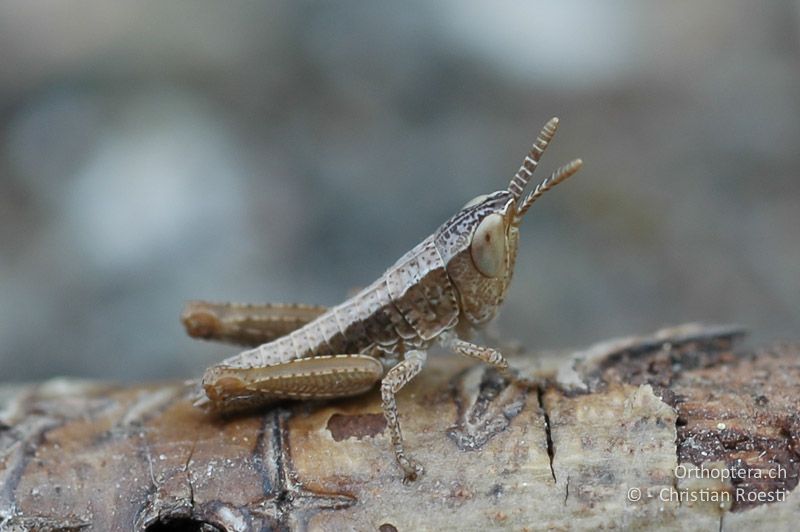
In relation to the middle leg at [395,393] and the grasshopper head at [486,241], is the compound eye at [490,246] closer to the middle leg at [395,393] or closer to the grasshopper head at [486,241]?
the grasshopper head at [486,241]

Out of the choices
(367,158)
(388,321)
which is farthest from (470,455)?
(367,158)

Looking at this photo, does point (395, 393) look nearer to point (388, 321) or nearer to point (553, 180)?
point (388, 321)

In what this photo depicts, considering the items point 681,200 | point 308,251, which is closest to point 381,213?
point 308,251

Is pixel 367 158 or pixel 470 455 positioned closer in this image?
pixel 470 455

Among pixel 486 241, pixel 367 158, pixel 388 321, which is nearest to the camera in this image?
pixel 486 241

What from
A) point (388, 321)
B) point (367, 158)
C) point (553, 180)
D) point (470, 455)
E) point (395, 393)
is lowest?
point (470, 455)

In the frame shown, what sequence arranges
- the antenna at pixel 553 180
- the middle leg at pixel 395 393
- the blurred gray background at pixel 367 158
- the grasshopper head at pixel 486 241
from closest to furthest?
1. the middle leg at pixel 395 393
2. the antenna at pixel 553 180
3. the grasshopper head at pixel 486 241
4. the blurred gray background at pixel 367 158

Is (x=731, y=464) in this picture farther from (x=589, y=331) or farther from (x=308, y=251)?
(x=308, y=251)

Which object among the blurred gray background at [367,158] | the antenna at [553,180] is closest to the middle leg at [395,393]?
the antenna at [553,180]
